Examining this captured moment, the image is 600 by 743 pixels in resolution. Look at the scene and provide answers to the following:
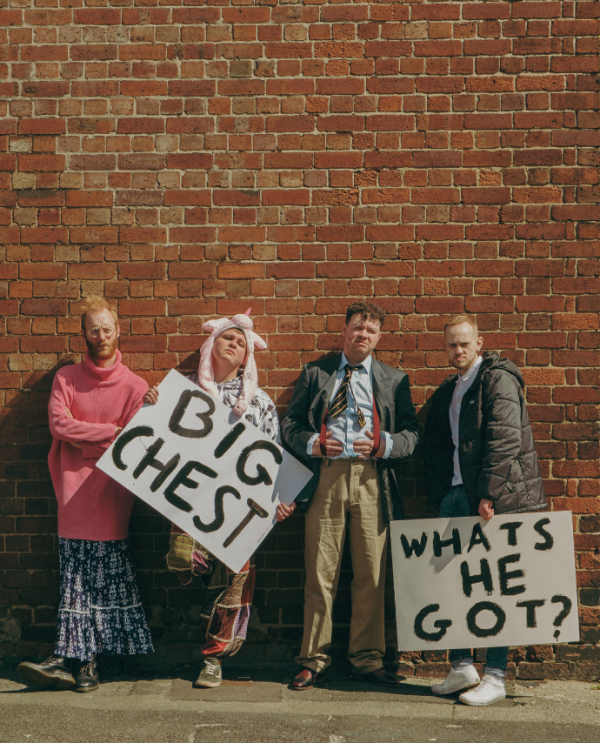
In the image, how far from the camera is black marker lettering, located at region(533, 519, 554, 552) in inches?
147

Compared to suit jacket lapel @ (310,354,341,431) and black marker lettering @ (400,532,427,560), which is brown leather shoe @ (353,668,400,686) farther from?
suit jacket lapel @ (310,354,341,431)

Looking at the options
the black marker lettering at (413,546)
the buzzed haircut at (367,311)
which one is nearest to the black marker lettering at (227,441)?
the buzzed haircut at (367,311)

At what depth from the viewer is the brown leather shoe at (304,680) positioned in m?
3.85

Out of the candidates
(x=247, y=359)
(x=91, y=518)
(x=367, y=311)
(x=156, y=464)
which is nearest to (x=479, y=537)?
(x=367, y=311)

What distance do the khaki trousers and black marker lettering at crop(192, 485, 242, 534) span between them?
1.55ft

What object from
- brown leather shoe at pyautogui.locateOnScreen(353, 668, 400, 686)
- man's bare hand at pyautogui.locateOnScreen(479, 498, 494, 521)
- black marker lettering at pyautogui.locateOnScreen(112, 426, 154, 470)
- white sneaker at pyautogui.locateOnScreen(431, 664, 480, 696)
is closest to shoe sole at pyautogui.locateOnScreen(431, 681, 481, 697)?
white sneaker at pyautogui.locateOnScreen(431, 664, 480, 696)

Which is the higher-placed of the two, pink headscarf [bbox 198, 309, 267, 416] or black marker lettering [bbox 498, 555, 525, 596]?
pink headscarf [bbox 198, 309, 267, 416]

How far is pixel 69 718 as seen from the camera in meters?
3.49

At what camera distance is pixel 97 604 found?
389cm

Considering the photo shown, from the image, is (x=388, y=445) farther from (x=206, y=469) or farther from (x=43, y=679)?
(x=43, y=679)

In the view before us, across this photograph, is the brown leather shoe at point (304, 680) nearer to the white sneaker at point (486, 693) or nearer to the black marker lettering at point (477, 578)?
the white sneaker at point (486, 693)

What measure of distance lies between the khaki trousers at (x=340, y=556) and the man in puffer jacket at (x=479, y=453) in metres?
0.40

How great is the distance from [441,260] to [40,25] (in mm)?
2857

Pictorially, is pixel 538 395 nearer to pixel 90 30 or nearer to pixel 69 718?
pixel 69 718
